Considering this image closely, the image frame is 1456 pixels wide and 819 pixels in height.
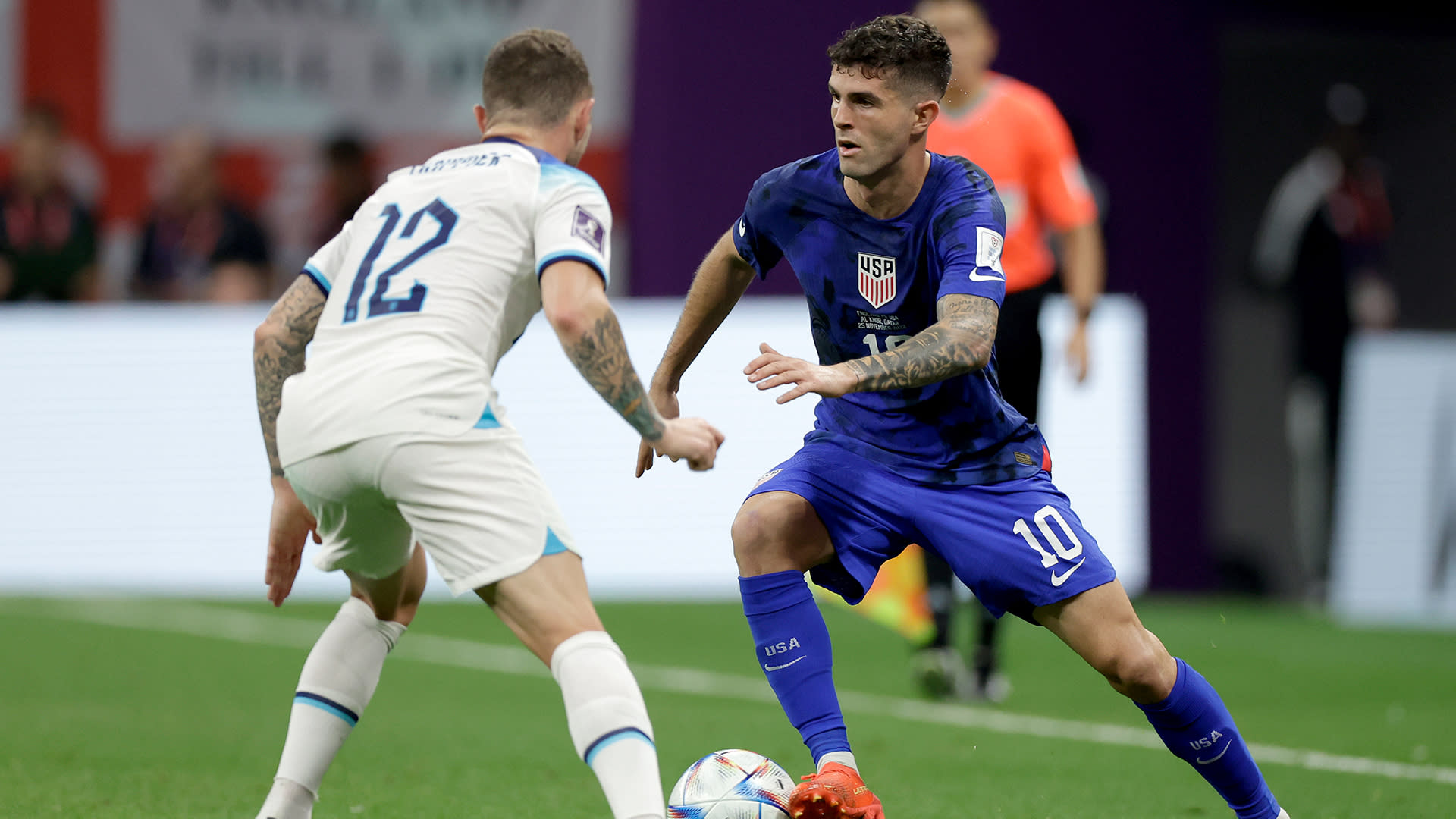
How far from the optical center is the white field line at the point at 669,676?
5453 millimetres

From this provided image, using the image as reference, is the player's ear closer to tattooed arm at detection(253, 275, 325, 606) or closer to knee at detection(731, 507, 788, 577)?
knee at detection(731, 507, 788, 577)

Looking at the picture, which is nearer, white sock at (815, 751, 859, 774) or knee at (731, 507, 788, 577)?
white sock at (815, 751, 859, 774)

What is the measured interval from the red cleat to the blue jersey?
2.40ft

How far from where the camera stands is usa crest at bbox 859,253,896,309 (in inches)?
163

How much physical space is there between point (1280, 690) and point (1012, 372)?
6.73 feet

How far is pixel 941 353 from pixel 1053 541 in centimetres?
57

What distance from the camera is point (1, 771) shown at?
16.4 feet

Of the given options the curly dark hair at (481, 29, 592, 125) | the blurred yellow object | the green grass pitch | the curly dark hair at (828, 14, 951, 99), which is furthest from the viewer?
the blurred yellow object

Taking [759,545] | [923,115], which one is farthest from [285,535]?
[923,115]

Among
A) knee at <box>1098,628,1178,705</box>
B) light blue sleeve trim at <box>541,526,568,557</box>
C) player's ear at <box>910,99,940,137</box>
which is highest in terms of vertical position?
player's ear at <box>910,99,940,137</box>

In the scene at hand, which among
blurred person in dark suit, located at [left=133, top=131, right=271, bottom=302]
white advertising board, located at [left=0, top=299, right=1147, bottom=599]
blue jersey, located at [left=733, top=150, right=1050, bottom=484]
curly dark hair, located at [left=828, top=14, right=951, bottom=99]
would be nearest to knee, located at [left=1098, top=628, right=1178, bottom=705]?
blue jersey, located at [left=733, top=150, right=1050, bottom=484]

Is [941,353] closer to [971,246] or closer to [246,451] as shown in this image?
[971,246]

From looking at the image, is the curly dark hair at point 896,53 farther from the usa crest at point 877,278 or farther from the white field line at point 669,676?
the white field line at point 669,676

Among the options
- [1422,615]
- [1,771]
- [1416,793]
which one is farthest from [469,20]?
[1416,793]
